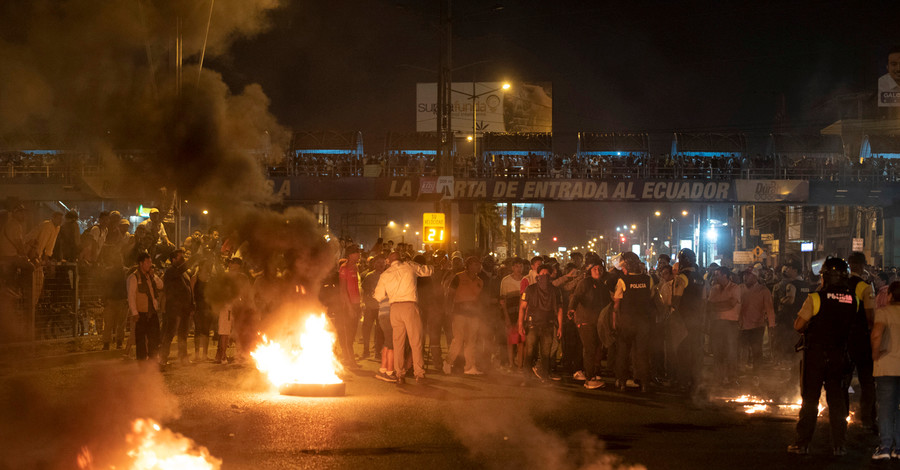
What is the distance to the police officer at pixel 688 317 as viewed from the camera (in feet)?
42.7

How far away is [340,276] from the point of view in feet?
47.7

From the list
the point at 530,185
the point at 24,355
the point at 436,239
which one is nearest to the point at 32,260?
the point at 24,355

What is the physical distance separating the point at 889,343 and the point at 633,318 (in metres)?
4.58

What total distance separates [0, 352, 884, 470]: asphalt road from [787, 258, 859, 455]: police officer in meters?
0.30

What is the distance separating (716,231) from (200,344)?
5560cm

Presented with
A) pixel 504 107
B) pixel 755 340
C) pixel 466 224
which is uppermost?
pixel 504 107

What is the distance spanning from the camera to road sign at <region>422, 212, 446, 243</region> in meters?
25.4

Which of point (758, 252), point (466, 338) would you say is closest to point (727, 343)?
point (466, 338)

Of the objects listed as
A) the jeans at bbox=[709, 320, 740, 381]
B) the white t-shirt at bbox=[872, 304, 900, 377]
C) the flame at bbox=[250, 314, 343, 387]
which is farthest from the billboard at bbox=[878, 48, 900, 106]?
the flame at bbox=[250, 314, 343, 387]

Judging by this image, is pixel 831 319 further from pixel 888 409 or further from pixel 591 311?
pixel 591 311

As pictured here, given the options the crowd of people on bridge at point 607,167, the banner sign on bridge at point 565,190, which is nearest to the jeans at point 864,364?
the banner sign on bridge at point 565,190

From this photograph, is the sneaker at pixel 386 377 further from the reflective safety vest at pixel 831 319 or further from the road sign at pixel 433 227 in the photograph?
the road sign at pixel 433 227

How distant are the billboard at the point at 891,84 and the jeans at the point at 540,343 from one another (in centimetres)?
2412

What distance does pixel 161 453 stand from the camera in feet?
22.5
